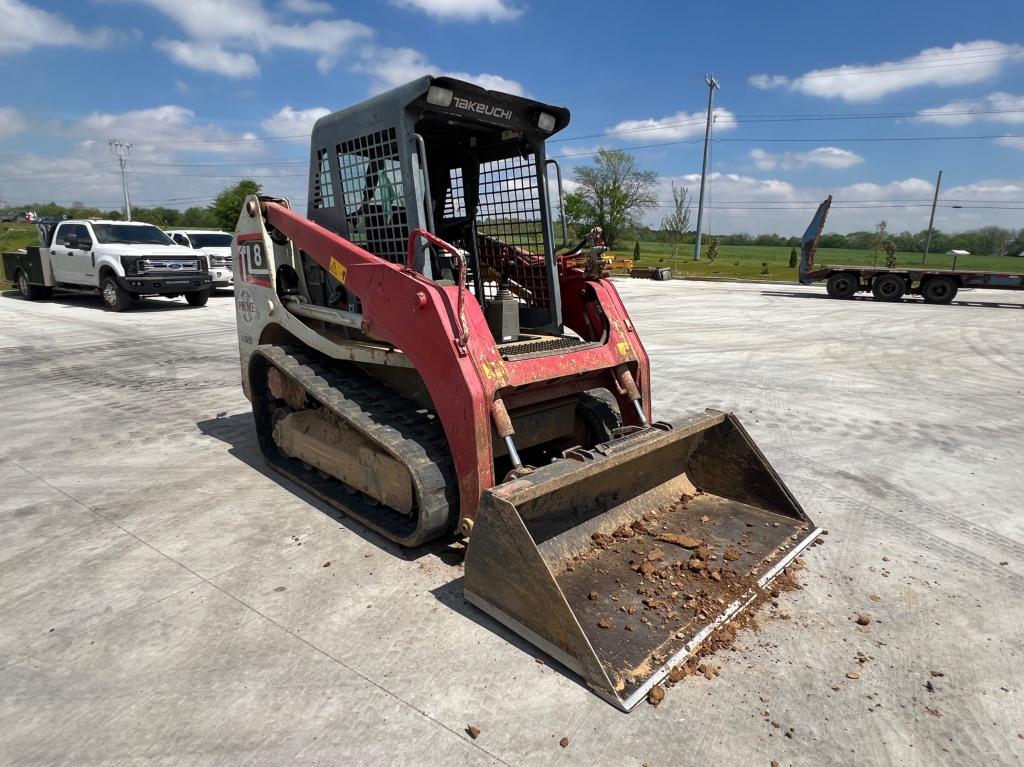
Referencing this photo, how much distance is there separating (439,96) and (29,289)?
17.7 meters

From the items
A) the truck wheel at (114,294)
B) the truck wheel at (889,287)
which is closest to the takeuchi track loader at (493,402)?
the truck wheel at (114,294)

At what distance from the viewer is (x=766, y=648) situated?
2738 millimetres

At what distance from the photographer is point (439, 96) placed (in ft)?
11.9

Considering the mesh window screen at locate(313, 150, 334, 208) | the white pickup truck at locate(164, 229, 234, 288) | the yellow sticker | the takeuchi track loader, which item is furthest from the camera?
the white pickup truck at locate(164, 229, 234, 288)

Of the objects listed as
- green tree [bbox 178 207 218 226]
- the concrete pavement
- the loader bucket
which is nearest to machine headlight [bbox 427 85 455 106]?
the loader bucket

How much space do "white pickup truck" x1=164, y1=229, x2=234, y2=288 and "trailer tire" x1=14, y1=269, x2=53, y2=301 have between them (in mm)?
3376

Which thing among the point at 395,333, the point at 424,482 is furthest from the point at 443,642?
the point at 395,333

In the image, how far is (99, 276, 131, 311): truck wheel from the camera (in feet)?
46.1

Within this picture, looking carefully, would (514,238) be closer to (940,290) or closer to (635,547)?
(635,547)

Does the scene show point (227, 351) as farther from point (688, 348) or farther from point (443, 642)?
point (443, 642)

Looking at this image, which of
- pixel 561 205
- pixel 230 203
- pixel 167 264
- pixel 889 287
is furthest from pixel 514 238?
pixel 230 203

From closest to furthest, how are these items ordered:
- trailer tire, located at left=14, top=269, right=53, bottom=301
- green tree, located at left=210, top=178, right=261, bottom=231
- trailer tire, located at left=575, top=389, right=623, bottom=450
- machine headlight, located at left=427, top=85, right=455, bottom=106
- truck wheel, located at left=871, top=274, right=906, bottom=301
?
machine headlight, located at left=427, top=85, right=455, bottom=106, trailer tire, located at left=575, top=389, right=623, bottom=450, trailer tire, located at left=14, top=269, right=53, bottom=301, truck wheel, located at left=871, top=274, right=906, bottom=301, green tree, located at left=210, top=178, right=261, bottom=231

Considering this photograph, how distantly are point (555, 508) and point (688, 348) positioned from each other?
25.3 ft

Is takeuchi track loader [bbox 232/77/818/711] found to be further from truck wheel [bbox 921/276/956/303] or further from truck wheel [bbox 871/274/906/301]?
truck wheel [bbox 921/276/956/303]
